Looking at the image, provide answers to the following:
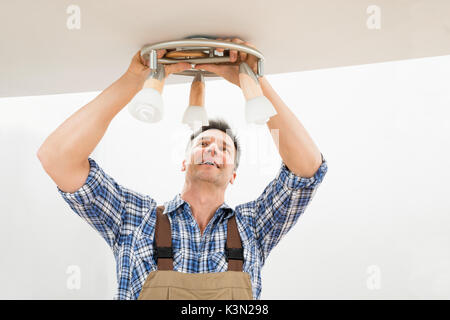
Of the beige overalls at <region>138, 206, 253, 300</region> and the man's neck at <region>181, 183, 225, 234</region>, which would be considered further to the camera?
the man's neck at <region>181, 183, 225, 234</region>

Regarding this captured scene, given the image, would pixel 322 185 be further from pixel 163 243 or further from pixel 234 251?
pixel 163 243

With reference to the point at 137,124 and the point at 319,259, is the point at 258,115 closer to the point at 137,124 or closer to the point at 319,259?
the point at 319,259

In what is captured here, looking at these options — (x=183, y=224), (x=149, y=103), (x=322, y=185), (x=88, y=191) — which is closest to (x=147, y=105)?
(x=149, y=103)

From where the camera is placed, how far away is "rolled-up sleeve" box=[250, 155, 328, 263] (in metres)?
1.11

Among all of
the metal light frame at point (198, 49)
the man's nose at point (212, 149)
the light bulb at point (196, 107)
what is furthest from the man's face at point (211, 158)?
the metal light frame at point (198, 49)

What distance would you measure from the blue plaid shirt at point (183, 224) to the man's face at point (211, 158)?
0.28ft

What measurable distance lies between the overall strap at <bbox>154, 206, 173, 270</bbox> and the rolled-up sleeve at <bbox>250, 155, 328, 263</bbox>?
0.84 feet

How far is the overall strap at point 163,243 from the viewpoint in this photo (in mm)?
1101

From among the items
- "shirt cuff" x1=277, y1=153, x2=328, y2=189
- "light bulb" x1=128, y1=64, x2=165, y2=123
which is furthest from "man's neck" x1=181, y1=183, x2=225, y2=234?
"light bulb" x1=128, y1=64, x2=165, y2=123

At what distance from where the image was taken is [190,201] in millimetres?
1253

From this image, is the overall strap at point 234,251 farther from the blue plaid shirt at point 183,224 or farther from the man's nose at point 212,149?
the man's nose at point 212,149

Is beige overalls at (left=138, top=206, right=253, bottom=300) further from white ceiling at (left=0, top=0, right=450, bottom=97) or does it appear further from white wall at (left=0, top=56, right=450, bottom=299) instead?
white wall at (left=0, top=56, right=450, bottom=299)

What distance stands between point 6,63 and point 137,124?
91cm

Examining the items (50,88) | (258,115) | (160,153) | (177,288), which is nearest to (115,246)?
(177,288)
